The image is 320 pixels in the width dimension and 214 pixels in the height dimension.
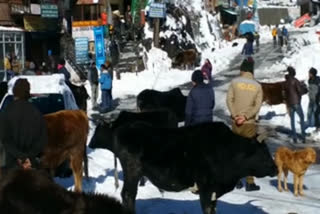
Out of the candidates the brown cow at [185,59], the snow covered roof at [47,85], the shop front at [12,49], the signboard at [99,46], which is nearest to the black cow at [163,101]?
the snow covered roof at [47,85]

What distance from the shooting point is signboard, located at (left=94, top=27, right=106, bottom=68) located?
36.4 metres

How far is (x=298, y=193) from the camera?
10289 mm

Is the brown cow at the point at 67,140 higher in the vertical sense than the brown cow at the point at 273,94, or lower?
higher

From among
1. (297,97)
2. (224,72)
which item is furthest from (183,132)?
(224,72)

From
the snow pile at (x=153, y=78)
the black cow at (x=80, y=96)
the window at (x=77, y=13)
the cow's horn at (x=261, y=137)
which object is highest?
the window at (x=77, y=13)

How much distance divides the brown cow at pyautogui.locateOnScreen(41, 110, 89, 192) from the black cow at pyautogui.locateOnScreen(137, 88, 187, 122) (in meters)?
3.83

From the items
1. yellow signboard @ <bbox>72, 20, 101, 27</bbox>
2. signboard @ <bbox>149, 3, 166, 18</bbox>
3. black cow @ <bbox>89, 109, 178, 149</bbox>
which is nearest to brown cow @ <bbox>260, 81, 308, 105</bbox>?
black cow @ <bbox>89, 109, 178, 149</bbox>

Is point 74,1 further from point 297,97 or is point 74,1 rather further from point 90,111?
point 297,97

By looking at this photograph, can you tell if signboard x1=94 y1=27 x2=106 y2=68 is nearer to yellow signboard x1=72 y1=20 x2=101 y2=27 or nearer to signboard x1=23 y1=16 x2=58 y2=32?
yellow signboard x1=72 y1=20 x2=101 y2=27

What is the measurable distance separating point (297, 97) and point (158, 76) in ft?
59.0

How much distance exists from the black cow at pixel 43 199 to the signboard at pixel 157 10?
35.7m

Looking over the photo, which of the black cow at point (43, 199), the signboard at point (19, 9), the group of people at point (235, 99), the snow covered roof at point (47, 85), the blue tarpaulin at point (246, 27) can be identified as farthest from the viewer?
the blue tarpaulin at point (246, 27)

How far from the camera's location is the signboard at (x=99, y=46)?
36375 mm

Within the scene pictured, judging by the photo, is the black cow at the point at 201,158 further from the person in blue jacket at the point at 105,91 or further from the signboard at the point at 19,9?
the signboard at the point at 19,9
